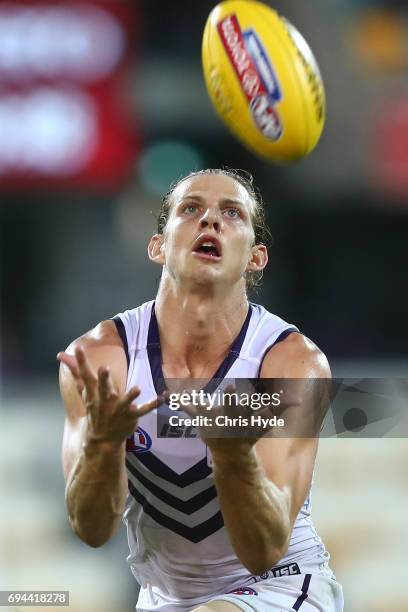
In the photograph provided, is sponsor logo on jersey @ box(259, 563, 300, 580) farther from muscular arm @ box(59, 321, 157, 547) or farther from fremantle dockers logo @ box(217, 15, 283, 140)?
fremantle dockers logo @ box(217, 15, 283, 140)

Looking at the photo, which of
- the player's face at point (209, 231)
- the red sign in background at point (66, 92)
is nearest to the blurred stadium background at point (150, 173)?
the red sign in background at point (66, 92)

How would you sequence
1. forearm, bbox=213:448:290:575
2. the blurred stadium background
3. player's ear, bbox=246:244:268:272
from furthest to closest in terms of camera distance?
the blurred stadium background < player's ear, bbox=246:244:268:272 < forearm, bbox=213:448:290:575

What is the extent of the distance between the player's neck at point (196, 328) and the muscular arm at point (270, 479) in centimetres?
16

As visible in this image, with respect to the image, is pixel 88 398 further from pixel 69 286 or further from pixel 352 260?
pixel 352 260

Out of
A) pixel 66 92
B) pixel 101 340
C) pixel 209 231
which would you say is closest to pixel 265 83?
pixel 209 231

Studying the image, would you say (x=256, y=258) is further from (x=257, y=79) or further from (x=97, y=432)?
(x=97, y=432)

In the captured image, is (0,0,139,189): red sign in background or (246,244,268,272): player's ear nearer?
(246,244,268,272): player's ear

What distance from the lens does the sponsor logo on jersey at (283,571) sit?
2845 millimetres

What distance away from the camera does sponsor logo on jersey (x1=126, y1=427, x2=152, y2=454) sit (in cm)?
278

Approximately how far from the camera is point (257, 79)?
318cm

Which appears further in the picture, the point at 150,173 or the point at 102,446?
the point at 150,173

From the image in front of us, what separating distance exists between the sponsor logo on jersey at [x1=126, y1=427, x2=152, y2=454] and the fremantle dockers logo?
1.09 meters

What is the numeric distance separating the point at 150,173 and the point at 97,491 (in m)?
4.84

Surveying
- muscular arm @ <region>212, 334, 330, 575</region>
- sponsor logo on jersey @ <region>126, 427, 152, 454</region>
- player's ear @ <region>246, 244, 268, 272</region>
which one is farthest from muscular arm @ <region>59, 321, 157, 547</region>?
player's ear @ <region>246, 244, 268, 272</region>
